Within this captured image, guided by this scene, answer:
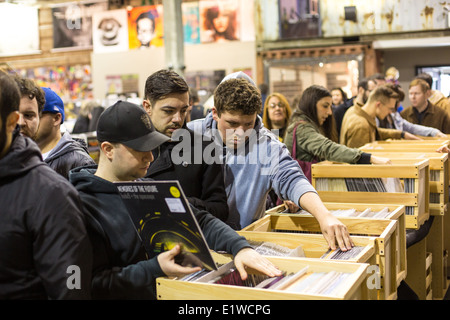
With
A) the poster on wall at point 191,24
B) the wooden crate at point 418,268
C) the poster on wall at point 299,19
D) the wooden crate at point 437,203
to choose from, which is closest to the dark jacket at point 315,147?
the wooden crate at point 437,203

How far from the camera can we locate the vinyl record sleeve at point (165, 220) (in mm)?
1613

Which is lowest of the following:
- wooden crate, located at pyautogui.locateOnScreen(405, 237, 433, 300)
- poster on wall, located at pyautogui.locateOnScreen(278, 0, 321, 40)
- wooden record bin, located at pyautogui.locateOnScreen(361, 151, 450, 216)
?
wooden crate, located at pyautogui.locateOnScreen(405, 237, 433, 300)

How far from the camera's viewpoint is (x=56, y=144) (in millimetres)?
2883

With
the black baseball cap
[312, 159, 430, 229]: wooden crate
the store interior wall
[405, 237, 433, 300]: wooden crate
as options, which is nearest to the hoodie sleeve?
the black baseball cap

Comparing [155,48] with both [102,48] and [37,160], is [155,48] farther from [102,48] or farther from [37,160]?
[37,160]

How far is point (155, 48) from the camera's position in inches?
496

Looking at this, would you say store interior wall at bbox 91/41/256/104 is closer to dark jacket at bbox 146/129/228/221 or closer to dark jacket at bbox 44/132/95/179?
dark jacket at bbox 44/132/95/179

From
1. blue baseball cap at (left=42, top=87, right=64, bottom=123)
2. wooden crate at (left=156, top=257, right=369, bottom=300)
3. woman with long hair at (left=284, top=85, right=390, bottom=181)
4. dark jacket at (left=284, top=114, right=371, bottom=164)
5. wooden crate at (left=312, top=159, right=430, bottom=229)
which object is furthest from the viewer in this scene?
woman with long hair at (left=284, top=85, right=390, bottom=181)

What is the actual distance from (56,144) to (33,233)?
1.45 metres

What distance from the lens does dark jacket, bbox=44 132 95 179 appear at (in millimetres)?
2752

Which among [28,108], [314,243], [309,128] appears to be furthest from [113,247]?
[309,128]

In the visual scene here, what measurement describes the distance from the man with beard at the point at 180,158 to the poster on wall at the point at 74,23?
38.5 feet

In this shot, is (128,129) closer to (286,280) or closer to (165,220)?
(165,220)

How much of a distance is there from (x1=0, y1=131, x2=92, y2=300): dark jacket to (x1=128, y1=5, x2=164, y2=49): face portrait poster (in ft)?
38.2
